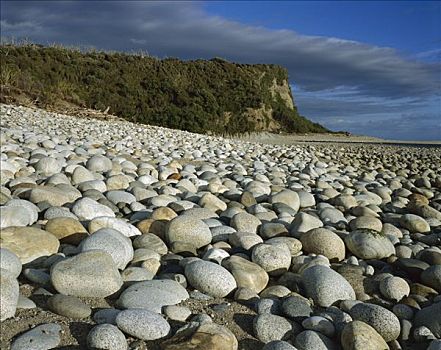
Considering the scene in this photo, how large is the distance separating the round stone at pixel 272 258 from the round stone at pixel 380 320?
58cm

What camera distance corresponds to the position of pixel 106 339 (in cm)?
157

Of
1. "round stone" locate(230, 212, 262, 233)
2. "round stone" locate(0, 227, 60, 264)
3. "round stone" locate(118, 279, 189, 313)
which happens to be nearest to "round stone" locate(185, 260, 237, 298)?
"round stone" locate(118, 279, 189, 313)

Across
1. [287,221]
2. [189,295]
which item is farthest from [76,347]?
[287,221]

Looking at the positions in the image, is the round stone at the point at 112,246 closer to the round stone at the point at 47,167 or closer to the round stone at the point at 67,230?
the round stone at the point at 67,230

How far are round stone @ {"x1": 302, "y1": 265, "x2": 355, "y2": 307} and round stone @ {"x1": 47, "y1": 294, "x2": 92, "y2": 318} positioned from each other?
1014 millimetres

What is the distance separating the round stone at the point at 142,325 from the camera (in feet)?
5.43

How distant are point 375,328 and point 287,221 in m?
1.67

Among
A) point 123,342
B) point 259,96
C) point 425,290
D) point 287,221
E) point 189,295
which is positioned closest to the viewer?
point 123,342

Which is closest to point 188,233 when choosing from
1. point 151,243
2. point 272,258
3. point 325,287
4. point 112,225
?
point 151,243

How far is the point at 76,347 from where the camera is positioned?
1.59 m

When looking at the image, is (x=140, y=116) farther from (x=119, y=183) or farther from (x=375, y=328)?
(x=375, y=328)

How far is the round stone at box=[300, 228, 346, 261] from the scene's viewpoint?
2.81 metres

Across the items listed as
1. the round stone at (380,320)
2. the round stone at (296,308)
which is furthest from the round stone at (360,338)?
the round stone at (296,308)

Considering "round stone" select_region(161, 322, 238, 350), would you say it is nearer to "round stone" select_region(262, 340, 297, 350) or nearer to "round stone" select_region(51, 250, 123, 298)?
"round stone" select_region(262, 340, 297, 350)
